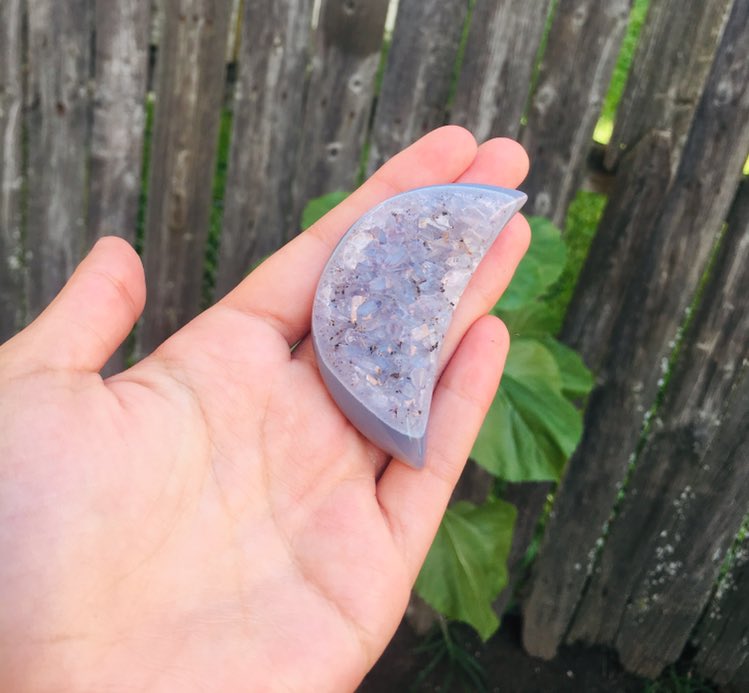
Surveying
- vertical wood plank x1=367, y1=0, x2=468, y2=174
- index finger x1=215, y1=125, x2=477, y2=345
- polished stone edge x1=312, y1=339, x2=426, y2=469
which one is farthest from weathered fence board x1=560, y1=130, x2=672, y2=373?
polished stone edge x1=312, y1=339, x2=426, y2=469

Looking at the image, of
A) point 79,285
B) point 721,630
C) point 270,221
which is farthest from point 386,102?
point 721,630

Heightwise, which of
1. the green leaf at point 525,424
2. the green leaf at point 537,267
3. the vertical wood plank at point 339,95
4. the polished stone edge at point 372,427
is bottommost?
the green leaf at point 525,424

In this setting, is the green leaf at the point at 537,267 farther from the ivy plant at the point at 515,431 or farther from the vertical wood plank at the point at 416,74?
the vertical wood plank at the point at 416,74

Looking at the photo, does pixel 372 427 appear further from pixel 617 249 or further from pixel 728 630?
pixel 728 630

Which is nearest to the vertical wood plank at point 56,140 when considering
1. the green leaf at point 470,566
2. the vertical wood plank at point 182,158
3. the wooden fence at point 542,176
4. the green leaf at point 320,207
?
the wooden fence at point 542,176

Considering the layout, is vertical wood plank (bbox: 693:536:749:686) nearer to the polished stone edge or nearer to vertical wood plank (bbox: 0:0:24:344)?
the polished stone edge
